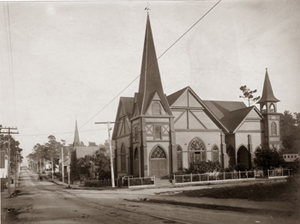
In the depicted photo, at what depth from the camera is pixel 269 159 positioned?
37438mm

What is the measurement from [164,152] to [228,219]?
2524cm

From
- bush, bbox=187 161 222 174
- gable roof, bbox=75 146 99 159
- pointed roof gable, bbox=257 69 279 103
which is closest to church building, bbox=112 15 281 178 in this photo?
pointed roof gable, bbox=257 69 279 103

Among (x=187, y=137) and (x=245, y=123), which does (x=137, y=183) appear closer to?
(x=187, y=137)

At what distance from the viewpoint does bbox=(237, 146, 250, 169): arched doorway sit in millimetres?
41719

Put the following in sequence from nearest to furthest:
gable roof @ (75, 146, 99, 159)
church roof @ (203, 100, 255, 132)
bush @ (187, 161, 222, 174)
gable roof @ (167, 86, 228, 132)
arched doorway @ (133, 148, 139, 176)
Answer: bush @ (187, 161, 222, 174), arched doorway @ (133, 148, 139, 176), gable roof @ (167, 86, 228, 132), church roof @ (203, 100, 255, 132), gable roof @ (75, 146, 99, 159)

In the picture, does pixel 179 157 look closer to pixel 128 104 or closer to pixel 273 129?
pixel 128 104

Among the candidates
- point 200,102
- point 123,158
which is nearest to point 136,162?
point 123,158

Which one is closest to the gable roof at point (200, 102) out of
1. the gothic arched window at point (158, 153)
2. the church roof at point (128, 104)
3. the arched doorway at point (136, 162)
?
the church roof at point (128, 104)

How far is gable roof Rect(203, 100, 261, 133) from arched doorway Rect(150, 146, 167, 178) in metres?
10.0

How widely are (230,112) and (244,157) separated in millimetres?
6739

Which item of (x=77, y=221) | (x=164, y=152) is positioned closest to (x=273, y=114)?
(x=164, y=152)

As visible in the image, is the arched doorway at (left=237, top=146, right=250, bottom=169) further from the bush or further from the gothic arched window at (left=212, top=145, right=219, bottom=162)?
the bush

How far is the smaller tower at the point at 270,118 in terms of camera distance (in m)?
41.5

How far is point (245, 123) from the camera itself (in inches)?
1642
